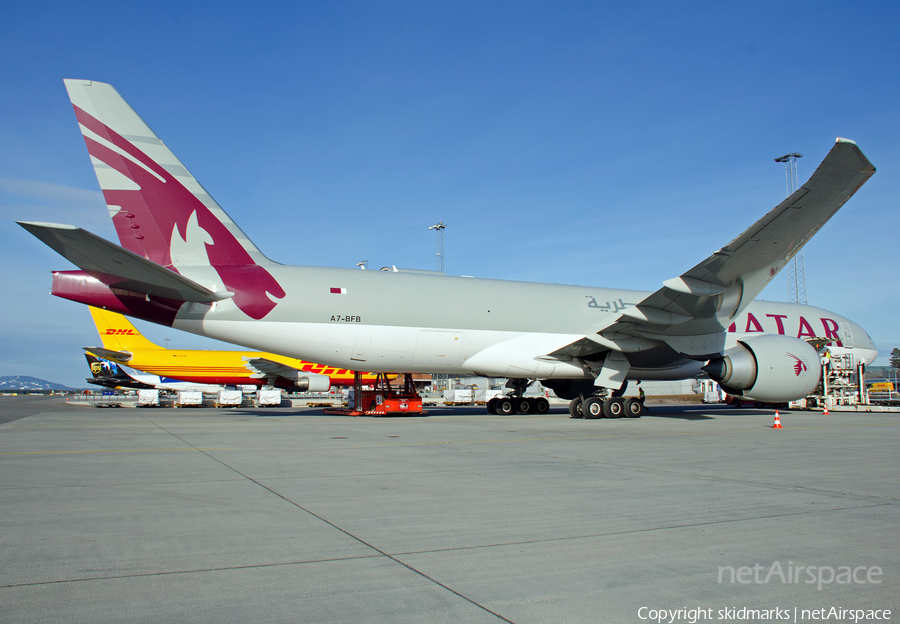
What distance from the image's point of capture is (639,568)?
3520 millimetres

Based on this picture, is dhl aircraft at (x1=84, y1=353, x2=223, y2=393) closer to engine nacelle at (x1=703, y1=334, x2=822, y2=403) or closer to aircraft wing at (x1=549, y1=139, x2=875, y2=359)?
aircraft wing at (x1=549, y1=139, x2=875, y2=359)

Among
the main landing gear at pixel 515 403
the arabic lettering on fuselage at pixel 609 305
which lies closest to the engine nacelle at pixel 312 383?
the main landing gear at pixel 515 403

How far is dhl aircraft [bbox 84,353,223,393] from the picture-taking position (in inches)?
1778

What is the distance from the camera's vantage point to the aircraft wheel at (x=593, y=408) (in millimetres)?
18109

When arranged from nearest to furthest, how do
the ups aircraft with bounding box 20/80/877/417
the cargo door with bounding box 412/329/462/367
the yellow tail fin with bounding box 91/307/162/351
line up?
the ups aircraft with bounding box 20/80/877/417 → the cargo door with bounding box 412/329/462/367 → the yellow tail fin with bounding box 91/307/162/351

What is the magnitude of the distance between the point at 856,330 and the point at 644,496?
78.5 feet

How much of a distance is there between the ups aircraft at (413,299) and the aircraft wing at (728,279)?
0.05 metres

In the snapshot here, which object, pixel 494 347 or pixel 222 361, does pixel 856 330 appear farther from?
pixel 222 361

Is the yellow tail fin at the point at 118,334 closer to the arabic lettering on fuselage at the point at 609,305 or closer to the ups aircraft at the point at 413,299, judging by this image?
the ups aircraft at the point at 413,299

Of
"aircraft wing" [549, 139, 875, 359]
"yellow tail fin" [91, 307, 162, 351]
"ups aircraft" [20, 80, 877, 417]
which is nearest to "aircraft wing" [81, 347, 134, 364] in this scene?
"yellow tail fin" [91, 307, 162, 351]

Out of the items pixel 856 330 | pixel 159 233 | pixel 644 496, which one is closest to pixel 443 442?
pixel 644 496

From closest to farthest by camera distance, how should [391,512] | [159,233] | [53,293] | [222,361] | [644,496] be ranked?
[391,512], [644,496], [53,293], [159,233], [222,361]

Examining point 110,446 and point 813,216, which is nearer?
point 110,446

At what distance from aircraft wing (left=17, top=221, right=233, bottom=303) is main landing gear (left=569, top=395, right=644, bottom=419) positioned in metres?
10.8
